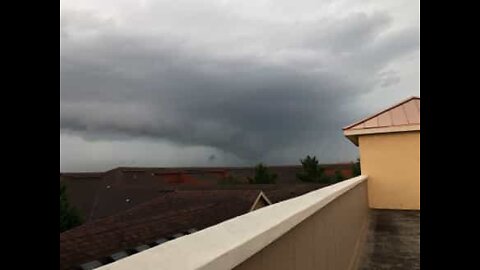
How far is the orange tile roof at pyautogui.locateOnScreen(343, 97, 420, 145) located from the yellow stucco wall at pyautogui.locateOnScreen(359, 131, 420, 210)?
0.76 feet

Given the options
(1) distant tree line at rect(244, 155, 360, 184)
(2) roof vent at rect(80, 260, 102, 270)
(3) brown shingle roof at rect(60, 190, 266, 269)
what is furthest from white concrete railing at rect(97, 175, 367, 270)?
(1) distant tree line at rect(244, 155, 360, 184)

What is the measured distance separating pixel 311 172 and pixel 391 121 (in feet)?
120

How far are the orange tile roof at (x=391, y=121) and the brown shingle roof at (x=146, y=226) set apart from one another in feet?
16.7

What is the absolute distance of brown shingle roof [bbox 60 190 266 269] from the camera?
5598 mm

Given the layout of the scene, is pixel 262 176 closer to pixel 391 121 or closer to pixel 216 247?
pixel 391 121

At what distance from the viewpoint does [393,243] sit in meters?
6.96

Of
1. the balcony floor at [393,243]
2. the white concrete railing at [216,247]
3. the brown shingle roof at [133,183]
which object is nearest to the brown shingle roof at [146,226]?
the white concrete railing at [216,247]

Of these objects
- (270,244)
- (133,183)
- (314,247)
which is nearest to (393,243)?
(314,247)

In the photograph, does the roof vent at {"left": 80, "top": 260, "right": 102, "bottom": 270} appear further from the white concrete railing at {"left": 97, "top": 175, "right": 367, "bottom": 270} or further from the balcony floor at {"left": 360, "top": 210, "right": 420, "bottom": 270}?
the balcony floor at {"left": 360, "top": 210, "right": 420, "bottom": 270}

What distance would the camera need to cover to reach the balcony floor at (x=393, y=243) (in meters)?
5.64

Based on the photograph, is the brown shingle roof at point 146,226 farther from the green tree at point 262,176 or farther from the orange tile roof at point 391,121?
the green tree at point 262,176

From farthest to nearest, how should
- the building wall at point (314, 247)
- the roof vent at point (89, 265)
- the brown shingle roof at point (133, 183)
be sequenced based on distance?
the brown shingle roof at point (133, 183), the roof vent at point (89, 265), the building wall at point (314, 247)
